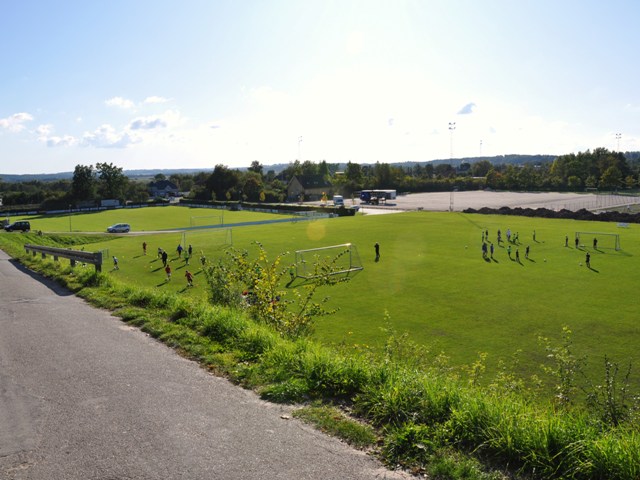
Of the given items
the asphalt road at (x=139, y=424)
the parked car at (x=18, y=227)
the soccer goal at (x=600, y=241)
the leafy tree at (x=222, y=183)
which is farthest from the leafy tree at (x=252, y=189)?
the asphalt road at (x=139, y=424)

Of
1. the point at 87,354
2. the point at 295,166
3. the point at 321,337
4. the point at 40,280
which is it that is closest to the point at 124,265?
the point at 40,280

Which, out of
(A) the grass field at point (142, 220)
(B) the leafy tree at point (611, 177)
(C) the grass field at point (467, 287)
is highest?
(B) the leafy tree at point (611, 177)

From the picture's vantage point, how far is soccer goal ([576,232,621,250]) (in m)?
39.8

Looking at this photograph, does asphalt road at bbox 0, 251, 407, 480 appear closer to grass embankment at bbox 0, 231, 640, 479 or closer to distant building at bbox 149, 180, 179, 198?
grass embankment at bbox 0, 231, 640, 479

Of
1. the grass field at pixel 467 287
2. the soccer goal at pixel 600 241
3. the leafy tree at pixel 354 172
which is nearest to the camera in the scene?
the grass field at pixel 467 287

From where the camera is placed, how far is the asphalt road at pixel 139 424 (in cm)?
537

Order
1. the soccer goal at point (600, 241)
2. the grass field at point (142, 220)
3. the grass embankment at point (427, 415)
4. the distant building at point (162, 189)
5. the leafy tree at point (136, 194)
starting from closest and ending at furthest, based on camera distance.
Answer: the grass embankment at point (427, 415), the soccer goal at point (600, 241), the grass field at point (142, 220), the leafy tree at point (136, 194), the distant building at point (162, 189)

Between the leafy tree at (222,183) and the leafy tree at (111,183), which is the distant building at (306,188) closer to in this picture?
the leafy tree at (222,183)

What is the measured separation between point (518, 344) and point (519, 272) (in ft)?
47.6

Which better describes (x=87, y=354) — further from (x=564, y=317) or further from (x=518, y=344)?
→ (x=564, y=317)

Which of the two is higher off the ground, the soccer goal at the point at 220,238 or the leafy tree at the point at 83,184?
the leafy tree at the point at 83,184

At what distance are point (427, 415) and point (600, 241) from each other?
1716 inches

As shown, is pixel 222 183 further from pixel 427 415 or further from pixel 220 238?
pixel 427 415

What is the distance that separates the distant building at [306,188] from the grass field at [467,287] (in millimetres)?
74162
